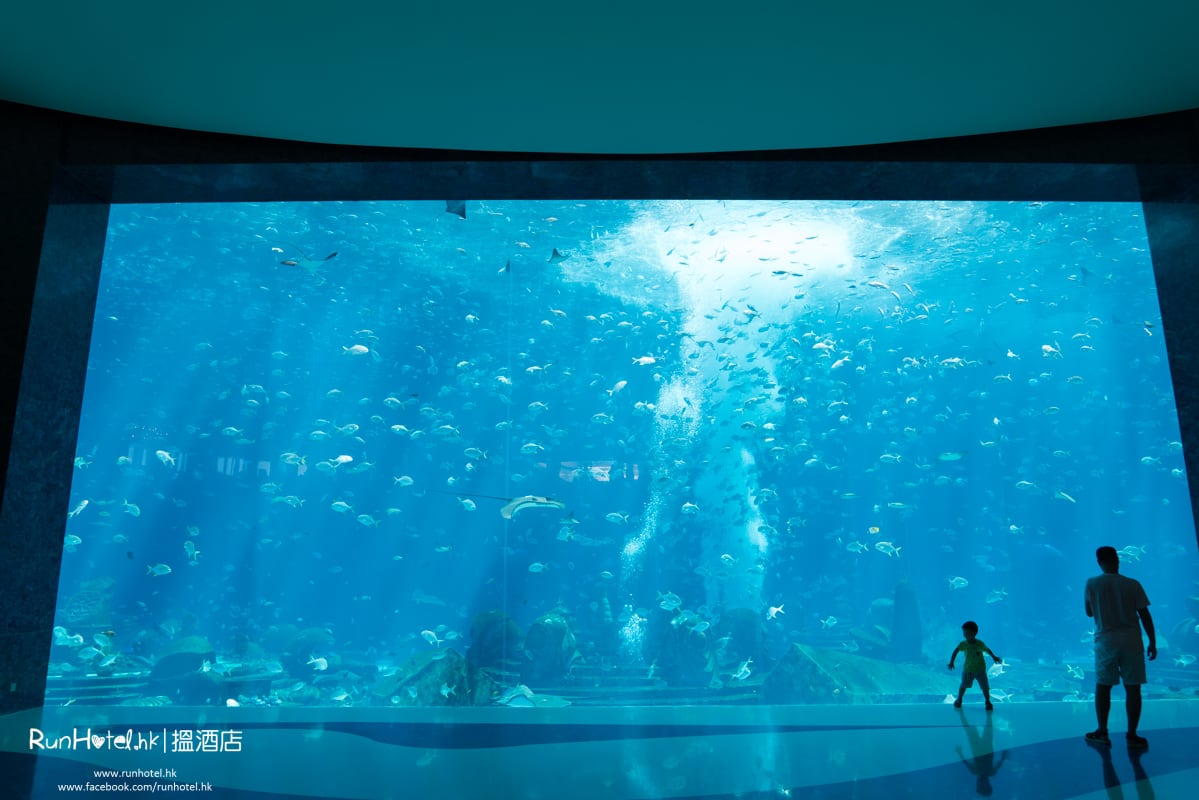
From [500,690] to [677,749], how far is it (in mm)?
8273

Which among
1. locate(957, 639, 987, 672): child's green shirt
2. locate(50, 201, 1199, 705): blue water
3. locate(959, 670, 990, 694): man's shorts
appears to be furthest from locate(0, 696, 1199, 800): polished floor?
locate(50, 201, 1199, 705): blue water

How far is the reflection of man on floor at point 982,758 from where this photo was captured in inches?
139

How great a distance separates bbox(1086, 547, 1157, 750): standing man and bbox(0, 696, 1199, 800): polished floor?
0.93ft

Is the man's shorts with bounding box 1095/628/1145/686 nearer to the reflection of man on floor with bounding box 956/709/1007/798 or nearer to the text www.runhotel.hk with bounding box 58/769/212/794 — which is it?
the reflection of man on floor with bounding box 956/709/1007/798

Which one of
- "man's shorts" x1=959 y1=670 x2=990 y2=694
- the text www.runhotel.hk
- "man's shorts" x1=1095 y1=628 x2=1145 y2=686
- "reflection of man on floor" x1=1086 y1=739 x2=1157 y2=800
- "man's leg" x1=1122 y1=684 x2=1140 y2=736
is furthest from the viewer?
"man's shorts" x1=959 y1=670 x2=990 y2=694

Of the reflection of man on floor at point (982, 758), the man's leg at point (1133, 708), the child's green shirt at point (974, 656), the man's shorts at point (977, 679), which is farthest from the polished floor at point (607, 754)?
the child's green shirt at point (974, 656)

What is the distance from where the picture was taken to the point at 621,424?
30500 mm

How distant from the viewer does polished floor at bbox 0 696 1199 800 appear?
348cm

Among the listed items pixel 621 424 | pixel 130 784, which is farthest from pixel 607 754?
pixel 621 424

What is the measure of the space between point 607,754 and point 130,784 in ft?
8.45

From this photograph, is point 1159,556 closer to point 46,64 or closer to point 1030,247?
point 1030,247

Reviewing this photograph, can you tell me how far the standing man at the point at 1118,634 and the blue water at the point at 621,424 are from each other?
1431 cm

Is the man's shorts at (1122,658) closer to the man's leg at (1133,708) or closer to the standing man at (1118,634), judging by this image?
the standing man at (1118,634)

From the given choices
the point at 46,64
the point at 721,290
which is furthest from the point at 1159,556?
the point at 46,64
